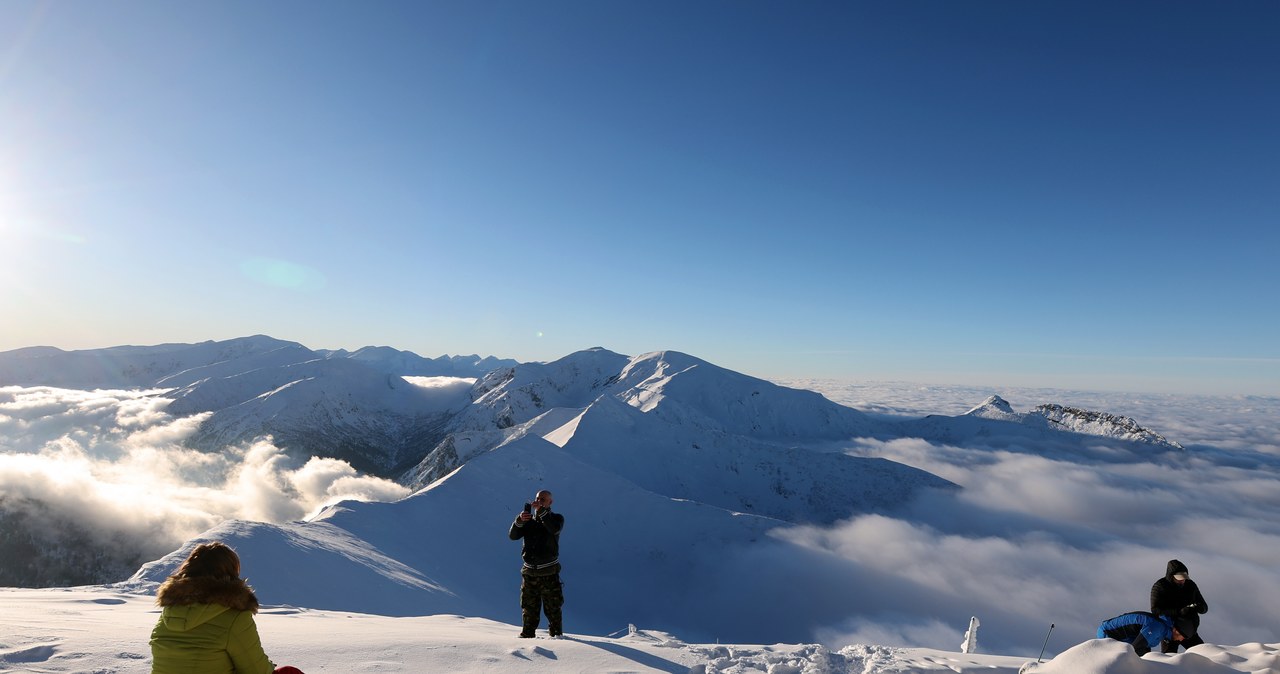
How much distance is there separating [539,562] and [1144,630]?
37.7ft

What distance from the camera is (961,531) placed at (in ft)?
404

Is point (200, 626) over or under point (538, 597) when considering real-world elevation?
over

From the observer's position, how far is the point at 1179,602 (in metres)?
9.67

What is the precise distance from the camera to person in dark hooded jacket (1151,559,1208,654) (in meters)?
9.55

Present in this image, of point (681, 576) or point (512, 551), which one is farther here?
point (681, 576)

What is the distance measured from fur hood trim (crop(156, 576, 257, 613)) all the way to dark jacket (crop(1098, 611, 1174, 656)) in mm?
12672

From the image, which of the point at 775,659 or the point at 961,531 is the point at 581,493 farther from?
the point at 961,531

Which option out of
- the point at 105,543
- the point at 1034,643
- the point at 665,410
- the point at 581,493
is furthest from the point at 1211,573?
the point at 105,543

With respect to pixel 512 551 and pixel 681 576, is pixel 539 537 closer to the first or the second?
pixel 512 551

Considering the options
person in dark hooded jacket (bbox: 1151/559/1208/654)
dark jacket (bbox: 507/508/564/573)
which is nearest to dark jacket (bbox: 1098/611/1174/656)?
person in dark hooded jacket (bbox: 1151/559/1208/654)

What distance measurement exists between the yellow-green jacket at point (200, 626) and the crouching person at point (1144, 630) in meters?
12.6

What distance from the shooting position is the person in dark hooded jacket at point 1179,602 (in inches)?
376

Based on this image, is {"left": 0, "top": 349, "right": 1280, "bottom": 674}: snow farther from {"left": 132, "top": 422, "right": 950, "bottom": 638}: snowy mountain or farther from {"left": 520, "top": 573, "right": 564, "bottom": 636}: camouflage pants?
{"left": 520, "top": 573, "right": 564, "bottom": 636}: camouflage pants

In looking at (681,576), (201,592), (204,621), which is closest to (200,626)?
(204,621)
